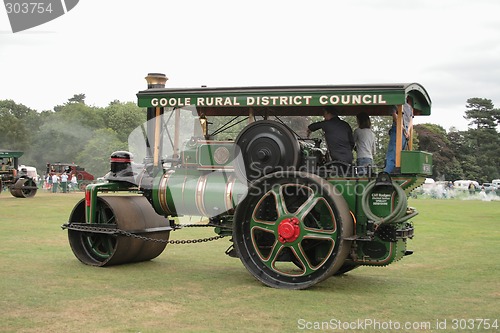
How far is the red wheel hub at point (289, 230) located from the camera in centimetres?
796

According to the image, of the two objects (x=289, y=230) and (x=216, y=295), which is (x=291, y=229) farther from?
(x=216, y=295)

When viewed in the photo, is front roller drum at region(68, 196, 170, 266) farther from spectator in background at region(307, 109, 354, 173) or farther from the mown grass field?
spectator in background at region(307, 109, 354, 173)

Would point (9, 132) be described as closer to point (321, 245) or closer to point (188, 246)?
point (188, 246)

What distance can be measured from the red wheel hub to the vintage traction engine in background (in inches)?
0.5

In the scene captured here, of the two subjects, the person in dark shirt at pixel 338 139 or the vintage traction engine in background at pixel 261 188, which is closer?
the vintage traction engine in background at pixel 261 188

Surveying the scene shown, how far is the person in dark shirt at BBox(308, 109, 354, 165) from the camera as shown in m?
8.59

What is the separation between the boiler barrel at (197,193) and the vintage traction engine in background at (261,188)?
0.02m

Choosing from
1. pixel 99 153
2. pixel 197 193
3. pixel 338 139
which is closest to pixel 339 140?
pixel 338 139

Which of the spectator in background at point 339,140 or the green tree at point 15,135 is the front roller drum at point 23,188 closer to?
the spectator in background at point 339,140

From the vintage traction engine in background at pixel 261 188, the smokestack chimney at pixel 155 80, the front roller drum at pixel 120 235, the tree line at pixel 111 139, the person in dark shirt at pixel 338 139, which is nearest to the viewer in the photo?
the vintage traction engine in background at pixel 261 188

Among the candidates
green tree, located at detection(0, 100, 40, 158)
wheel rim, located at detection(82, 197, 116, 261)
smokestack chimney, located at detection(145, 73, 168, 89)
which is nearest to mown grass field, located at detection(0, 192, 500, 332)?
wheel rim, located at detection(82, 197, 116, 261)

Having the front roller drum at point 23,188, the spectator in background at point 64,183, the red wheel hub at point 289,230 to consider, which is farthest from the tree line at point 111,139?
the red wheel hub at point 289,230

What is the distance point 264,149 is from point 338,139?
100cm

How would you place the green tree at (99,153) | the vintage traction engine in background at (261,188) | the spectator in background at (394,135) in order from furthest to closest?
the green tree at (99,153)
the spectator in background at (394,135)
the vintage traction engine in background at (261,188)
